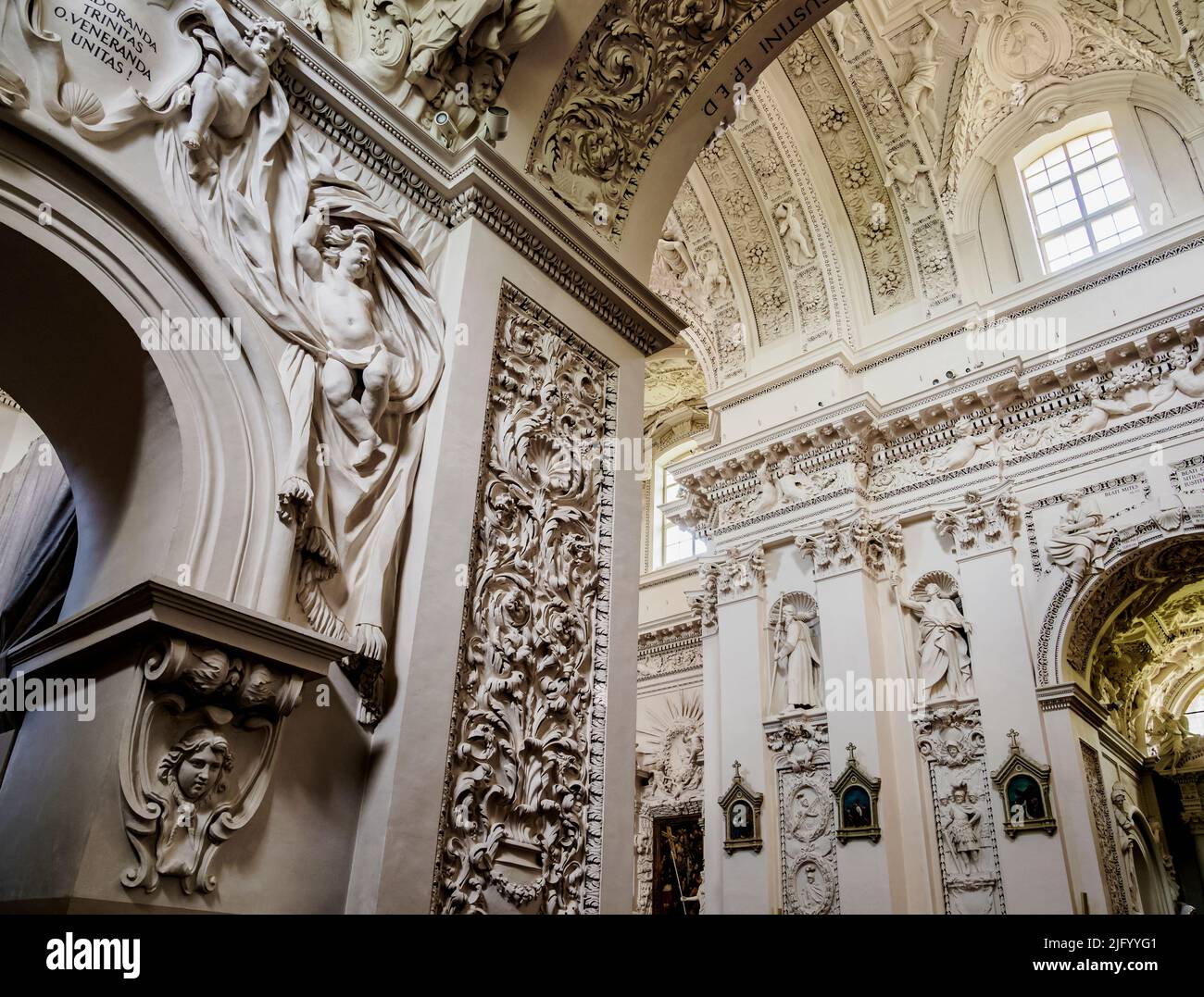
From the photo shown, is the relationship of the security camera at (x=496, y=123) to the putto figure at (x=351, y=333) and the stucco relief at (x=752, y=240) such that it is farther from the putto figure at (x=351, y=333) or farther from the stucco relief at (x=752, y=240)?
the stucco relief at (x=752, y=240)

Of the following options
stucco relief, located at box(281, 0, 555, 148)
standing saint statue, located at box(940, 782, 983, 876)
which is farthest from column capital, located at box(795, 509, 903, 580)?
stucco relief, located at box(281, 0, 555, 148)

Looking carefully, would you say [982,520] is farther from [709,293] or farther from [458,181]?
[458,181]

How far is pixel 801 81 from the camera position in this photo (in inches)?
530

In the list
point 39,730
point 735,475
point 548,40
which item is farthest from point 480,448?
point 735,475

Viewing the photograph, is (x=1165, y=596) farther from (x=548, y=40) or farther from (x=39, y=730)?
(x=39, y=730)

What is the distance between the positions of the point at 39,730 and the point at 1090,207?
14.1 meters

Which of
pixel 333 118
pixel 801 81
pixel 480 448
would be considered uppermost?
pixel 801 81

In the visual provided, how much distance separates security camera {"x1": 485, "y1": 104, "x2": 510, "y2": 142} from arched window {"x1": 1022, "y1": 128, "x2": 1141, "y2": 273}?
1078 cm

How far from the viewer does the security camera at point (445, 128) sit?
423 cm

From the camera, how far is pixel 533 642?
3.74m

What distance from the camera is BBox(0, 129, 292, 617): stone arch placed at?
281 cm

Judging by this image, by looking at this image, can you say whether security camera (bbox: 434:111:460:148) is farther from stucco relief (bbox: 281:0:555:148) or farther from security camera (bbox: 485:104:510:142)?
security camera (bbox: 485:104:510:142)

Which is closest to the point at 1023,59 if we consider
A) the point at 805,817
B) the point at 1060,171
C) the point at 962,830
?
the point at 1060,171
